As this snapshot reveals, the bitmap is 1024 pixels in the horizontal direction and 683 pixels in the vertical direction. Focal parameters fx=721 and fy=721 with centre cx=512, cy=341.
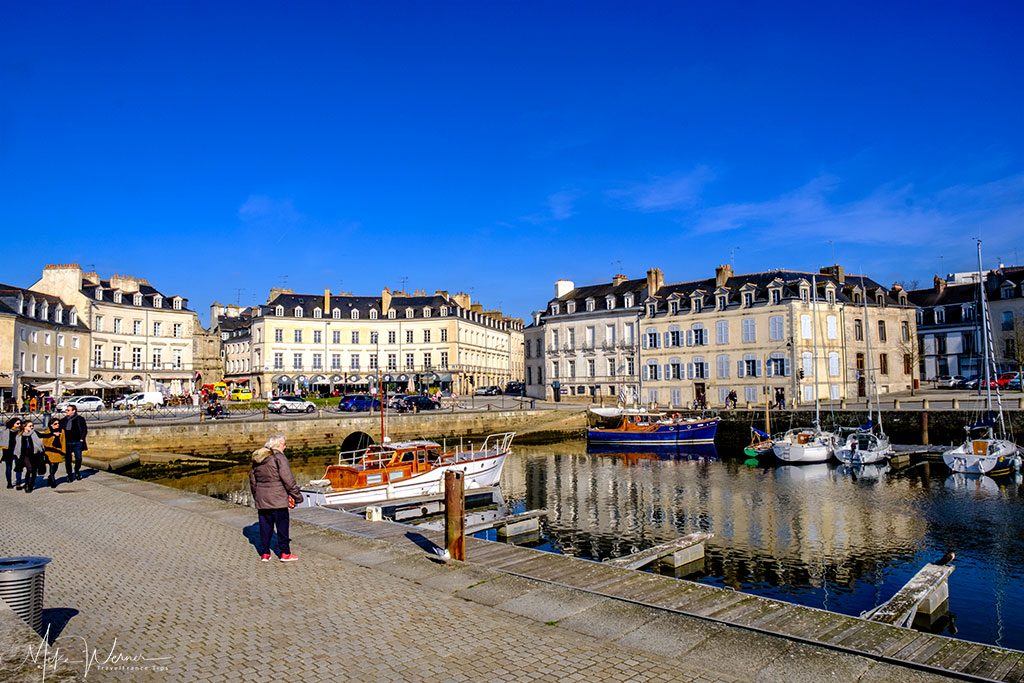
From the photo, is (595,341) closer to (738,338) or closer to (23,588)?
(738,338)

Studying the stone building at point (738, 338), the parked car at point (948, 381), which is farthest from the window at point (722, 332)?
A: the parked car at point (948, 381)

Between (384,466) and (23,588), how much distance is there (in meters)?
15.8

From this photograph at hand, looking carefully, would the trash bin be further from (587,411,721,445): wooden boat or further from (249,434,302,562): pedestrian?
(587,411,721,445): wooden boat

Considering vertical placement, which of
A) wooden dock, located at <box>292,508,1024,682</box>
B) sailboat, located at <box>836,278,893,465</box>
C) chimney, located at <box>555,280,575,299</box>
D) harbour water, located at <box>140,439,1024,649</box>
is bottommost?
harbour water, located at <box>140,439,1024,649</box>

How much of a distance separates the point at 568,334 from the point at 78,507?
5225cm

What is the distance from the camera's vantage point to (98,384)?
52.1 m

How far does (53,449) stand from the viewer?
18000 mm

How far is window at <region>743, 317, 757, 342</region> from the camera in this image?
53.0m

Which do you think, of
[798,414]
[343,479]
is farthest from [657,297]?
[343,479]

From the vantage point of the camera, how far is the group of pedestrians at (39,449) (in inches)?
656

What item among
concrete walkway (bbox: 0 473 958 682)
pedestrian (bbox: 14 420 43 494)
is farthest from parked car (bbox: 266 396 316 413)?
concrete walkway (bbox: 0 473 958 682)

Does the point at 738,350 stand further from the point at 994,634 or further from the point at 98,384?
the point at 98,384

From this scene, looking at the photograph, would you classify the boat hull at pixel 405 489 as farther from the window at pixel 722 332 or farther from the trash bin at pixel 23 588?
the window at pixel 722 332
